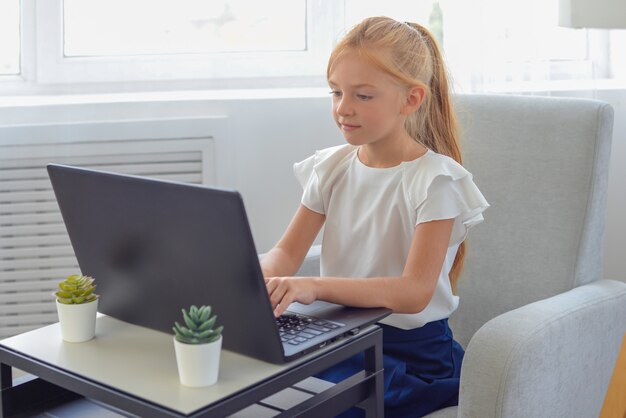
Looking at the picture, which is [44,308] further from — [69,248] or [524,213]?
[524,213]

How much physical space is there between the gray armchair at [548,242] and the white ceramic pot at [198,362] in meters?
0.55

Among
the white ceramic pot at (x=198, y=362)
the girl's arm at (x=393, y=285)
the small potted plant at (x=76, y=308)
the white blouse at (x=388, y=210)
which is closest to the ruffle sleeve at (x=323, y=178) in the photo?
the white blouse at (x=388, y=210)

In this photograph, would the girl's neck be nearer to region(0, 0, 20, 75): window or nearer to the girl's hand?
the girl's hand

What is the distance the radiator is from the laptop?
3.21 feet

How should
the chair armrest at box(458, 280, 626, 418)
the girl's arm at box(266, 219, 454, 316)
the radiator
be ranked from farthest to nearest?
1. the radiator
2. the chair armrest at box(458, 280, 626, 418)
3. the girl's arm at box(266, 219, 454, 316)

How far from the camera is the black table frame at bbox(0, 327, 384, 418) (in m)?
1.00

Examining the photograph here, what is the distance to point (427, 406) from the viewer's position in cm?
148

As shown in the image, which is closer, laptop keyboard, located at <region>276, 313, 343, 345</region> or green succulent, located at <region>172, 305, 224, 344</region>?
green succulent, located at <region>172, 305, 224, 344</region>

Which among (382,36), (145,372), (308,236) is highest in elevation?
(382,36)

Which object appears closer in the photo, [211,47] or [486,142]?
[486,142]

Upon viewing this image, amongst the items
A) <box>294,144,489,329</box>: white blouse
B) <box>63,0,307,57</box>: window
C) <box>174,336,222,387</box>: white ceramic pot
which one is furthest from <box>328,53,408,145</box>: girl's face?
<box>63,0,307,57</box>: window

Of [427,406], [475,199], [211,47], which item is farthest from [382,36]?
[211,47]

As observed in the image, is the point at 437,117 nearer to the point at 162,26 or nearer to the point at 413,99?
the point at 413,99

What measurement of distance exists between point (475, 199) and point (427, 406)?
0.34 meters
